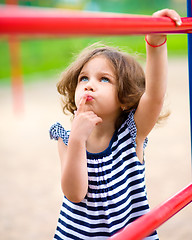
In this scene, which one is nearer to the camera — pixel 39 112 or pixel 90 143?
pixel 90 143

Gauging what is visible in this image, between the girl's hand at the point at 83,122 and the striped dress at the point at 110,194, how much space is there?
0.12 metres

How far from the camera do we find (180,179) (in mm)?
3078

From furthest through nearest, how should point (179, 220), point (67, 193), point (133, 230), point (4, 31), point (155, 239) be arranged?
point (179, 220)
point (155, 239)
point (67, 193)
point (133, 230)
point (4, 31)

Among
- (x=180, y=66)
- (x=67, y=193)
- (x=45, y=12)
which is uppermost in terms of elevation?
(x=180, y=66)

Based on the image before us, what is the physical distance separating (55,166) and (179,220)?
59.3 inches

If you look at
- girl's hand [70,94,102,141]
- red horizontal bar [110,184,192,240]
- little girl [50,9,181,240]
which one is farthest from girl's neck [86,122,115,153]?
red horizontal bar [110,184,192,240]

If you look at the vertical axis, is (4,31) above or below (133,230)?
above

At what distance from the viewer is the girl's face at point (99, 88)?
1.10 m

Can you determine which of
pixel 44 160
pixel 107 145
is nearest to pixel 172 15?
pixel 107 145

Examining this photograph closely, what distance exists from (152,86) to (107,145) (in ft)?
0.77

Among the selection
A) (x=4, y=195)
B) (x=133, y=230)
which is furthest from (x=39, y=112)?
(x=133, y=230)

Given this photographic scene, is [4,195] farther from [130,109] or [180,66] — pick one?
[180,66]

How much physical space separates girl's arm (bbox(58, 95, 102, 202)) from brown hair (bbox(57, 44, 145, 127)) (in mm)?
159

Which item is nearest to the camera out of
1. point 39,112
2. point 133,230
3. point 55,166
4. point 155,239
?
point 133,230
